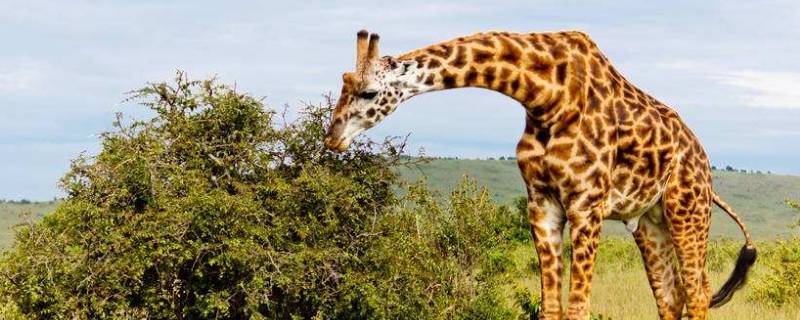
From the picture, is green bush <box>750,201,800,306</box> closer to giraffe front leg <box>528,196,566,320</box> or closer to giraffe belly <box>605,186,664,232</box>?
giraffe belly <box>605,186,664,232</box>

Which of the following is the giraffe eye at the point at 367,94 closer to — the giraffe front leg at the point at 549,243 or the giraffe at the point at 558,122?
the giraffe at the point at 558,122

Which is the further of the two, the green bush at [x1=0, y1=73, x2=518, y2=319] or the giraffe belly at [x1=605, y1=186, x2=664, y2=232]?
the green bush at [x1=0, y1=73, x2=518, y2=319]

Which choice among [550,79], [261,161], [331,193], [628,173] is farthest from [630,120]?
[261,161]

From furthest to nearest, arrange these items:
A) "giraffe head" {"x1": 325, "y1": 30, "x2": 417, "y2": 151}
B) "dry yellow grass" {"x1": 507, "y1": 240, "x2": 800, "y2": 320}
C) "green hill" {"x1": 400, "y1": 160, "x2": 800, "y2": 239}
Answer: "green hill" {"x1": 400, "y1": 160, "x2": 800, "y2": 239}
"dry yellow grass" {"x1": 507, "y1": 240, "x2": 800, "y2": 320}
"giraffe head" {"x1": 325, "y1": 30, "x2": 417, "y2": 151}

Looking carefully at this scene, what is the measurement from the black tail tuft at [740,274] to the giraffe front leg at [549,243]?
3.70 m

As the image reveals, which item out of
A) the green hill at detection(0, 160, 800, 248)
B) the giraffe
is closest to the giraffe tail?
the giraffe

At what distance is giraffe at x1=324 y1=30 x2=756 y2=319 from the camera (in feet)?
21.7

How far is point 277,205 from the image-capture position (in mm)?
11047

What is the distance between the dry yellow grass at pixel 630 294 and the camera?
16.1m

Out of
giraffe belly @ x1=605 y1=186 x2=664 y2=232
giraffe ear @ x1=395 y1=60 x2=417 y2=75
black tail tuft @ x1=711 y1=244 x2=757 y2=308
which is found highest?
giraffe ear @ x1=395 y1=60 x2=417 y2=75

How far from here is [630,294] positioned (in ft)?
66.8

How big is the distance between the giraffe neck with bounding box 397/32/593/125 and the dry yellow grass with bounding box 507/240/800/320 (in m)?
5.84

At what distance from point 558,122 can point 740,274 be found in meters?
4.38

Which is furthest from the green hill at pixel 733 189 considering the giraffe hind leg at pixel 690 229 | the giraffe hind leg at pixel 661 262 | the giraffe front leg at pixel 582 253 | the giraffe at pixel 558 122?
the giraffe front leg at pixel 582 253
